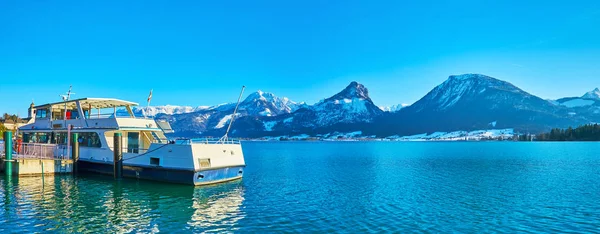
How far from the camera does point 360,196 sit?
31438 mm

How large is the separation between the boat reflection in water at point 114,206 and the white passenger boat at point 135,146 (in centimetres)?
112

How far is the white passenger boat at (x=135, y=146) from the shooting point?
33312 millimetres

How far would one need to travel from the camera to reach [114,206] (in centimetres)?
2570

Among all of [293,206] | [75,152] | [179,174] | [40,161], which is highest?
[75,152]

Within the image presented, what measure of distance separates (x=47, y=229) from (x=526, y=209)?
26.9 metres

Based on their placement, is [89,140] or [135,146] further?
[89,140]

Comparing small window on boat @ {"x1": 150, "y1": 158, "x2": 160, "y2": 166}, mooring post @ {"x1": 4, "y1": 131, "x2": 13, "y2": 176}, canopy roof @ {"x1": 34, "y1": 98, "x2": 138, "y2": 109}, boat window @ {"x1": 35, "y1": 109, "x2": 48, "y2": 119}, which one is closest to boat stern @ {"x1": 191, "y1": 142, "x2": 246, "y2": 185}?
small window on boat @ {"x1": 150, "y1": 158, "x2": 160, "y2": 166}

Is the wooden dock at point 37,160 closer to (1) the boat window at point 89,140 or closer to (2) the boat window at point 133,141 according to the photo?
(1) the boat window at point 89,140

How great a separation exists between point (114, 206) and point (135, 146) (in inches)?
538

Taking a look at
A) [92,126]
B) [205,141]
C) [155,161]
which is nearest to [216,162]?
[205,141]

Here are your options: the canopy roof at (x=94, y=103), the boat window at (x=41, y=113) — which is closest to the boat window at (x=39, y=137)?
the boat window at (x=41, y=113)

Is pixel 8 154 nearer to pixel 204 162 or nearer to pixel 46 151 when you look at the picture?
pixel 46 151

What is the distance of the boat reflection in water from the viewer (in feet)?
68.2

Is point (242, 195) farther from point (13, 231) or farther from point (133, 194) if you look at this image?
point (13, 231)
